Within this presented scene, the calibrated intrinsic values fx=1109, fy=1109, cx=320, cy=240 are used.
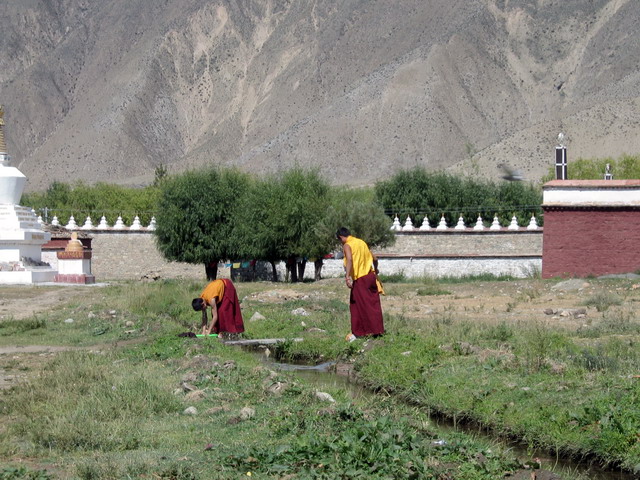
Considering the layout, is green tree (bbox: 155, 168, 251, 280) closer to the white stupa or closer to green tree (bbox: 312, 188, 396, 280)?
green tree (bbox: 312, 188, 396, 280)

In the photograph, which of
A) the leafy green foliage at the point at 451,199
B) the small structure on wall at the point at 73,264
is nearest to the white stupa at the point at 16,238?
the small structure on wall at the point at 73,264

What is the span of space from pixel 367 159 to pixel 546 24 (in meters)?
35.6

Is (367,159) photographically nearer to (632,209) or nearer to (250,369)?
(632,209)

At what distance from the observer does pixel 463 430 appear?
415 inches

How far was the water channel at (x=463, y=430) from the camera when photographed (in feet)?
29.4

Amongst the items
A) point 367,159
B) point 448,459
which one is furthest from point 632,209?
point 367,159

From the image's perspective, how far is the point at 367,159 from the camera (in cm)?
11350

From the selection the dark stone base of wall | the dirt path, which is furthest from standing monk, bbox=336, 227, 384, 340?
Result: the dark stone base of wall

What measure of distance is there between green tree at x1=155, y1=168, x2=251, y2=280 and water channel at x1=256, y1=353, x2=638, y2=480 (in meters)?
32.8

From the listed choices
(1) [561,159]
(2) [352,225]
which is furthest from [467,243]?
(1) [561,159]

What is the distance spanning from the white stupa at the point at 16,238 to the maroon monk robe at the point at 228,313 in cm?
1789

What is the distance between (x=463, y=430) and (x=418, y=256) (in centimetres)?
3836

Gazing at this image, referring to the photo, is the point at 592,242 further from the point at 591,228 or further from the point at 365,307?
the point at 365,307

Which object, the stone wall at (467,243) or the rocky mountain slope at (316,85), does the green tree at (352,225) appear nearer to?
the stone wall at (467,243)
